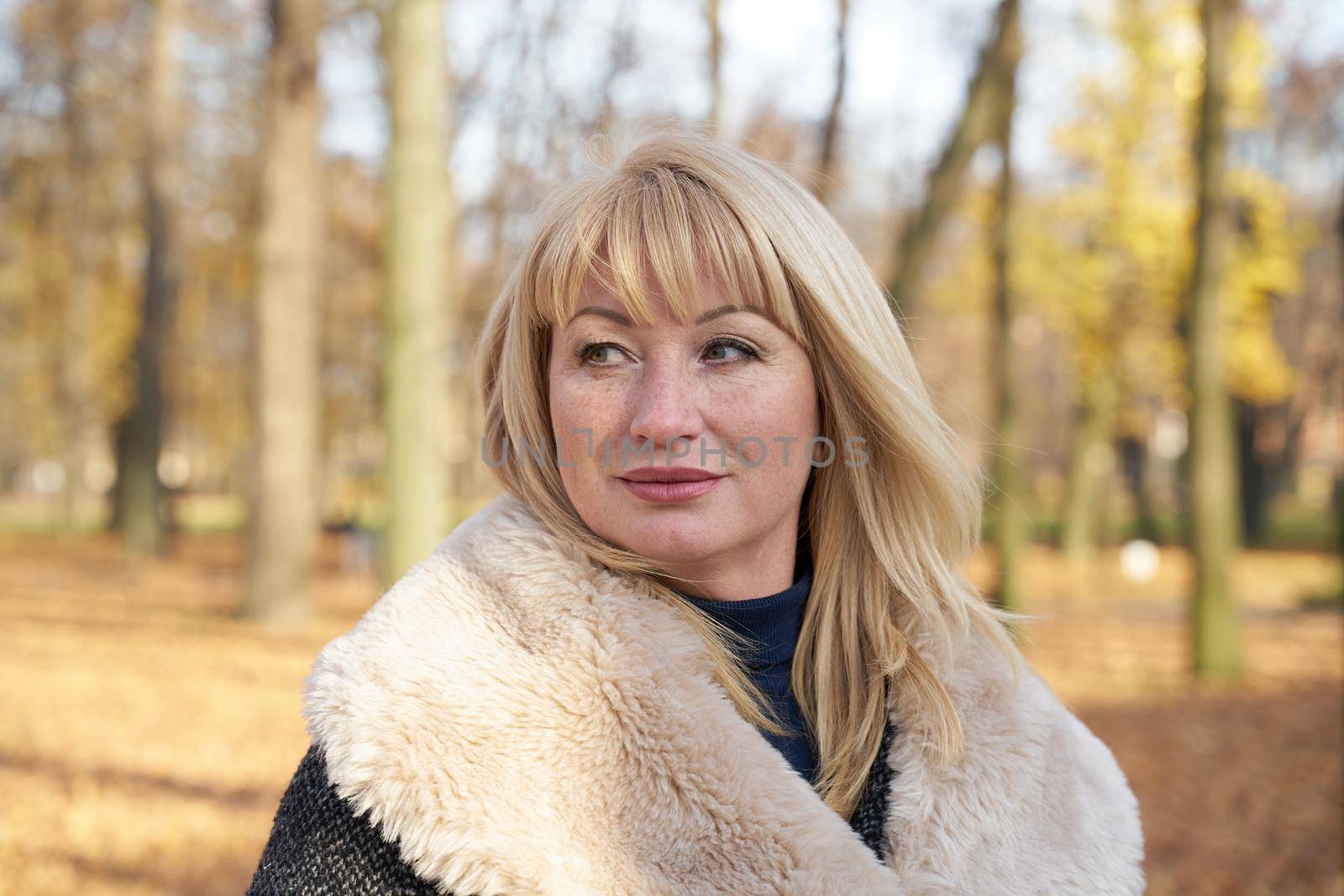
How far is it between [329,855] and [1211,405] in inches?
374

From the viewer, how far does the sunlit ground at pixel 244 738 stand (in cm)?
509

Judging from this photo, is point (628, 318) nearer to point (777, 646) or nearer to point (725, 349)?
point (725, 349)

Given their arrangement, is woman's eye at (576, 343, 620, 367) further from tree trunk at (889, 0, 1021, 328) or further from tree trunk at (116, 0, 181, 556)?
tree trunk at (116, 0, 181, 556)

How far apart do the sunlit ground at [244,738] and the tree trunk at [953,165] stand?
3.16 metres

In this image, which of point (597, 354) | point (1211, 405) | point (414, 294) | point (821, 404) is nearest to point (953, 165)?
point (1211, 405)

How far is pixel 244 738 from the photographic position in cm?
683

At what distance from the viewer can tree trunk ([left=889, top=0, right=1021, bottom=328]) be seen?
8688mm

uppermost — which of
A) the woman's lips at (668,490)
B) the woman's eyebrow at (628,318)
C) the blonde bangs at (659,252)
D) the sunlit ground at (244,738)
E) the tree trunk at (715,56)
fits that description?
the tree trunk at (715,56)

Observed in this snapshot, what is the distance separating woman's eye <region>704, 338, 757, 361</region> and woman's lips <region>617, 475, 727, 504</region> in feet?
0.64

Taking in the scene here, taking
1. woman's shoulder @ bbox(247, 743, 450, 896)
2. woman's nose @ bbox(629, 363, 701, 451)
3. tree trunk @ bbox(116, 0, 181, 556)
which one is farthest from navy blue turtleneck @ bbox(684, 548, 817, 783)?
tree trunk @ bbox(116, 0, 181, 556)

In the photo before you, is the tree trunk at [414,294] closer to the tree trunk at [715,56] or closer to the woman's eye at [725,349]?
the woman's eye at [725,349]

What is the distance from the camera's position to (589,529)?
1.73 metres

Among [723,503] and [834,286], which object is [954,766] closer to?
[723,503]

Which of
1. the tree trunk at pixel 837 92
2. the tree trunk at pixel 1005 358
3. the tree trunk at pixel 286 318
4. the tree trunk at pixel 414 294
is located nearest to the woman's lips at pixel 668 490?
the tree trunk at pixel 414 294
